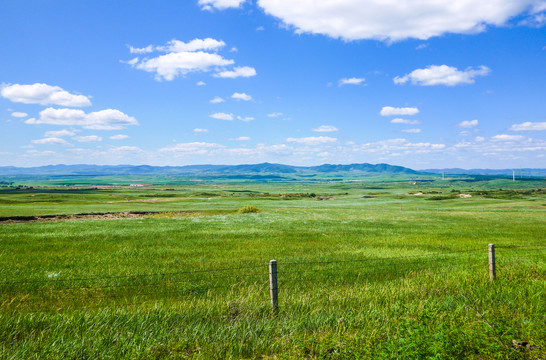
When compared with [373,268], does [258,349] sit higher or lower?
higher

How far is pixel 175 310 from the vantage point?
9461 millimetres

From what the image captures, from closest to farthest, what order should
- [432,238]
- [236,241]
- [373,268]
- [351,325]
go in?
1. [351,325]
2. [373,268]
3. [236,241]
4. [432,238]

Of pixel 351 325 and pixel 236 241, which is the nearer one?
pixel 351 325

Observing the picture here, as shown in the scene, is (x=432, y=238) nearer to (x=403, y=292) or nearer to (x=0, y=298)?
(x=403, y=292)

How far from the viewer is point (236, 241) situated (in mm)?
29000

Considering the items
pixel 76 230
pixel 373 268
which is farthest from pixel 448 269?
pixel 76 230

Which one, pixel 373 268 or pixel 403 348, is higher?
pixel 403 348

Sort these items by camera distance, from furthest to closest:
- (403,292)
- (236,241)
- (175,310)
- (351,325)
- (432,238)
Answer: (432,238) → (236,241) → (403,292) → (175,310) → (351,325)

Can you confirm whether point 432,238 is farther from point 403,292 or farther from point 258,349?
point 258,349

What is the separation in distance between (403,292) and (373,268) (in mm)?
6462

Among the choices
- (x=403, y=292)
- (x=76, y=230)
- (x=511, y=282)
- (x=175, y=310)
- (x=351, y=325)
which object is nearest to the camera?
(x=351, y=325)

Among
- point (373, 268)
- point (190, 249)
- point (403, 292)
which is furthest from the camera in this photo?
point (190, 249)

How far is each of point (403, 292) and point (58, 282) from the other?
45.8ft

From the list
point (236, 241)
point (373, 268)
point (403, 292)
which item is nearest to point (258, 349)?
point (403, 292)
